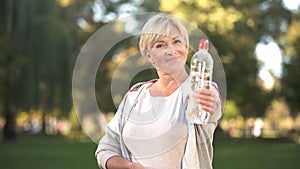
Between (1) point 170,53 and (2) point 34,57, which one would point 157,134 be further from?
(2) point 34,57

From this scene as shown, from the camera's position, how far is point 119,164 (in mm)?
1444

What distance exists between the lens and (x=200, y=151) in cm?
137

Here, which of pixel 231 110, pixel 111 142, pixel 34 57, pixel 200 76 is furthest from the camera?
pixel 231 110

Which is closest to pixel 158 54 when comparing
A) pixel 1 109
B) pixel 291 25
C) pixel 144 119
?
pixel 144 119

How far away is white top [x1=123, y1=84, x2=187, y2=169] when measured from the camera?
4.46ft

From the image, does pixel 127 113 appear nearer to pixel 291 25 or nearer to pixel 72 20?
pixel 72 20

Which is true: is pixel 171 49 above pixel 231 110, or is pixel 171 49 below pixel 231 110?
above

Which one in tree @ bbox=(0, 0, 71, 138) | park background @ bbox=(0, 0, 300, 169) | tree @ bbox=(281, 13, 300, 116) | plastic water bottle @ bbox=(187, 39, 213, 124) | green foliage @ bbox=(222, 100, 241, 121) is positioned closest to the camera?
plastic water bottle @ bbox=(187, 39, 213, 124)

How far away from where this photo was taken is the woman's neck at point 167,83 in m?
1.40

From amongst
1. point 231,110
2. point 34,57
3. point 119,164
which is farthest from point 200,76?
point 231,110

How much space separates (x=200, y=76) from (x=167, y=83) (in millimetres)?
167

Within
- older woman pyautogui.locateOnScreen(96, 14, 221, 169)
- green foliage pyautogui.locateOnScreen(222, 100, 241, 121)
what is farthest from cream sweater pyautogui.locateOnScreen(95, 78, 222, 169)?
green foliage pyautogui.locateOnScreen(222, 100, 241, 121)

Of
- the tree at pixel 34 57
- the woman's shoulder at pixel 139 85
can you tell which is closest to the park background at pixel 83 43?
the tree at pixel 34 57

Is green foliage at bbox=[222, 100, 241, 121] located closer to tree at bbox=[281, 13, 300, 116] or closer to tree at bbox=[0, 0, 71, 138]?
tree at bbox=[281, 13, 300, 116]
